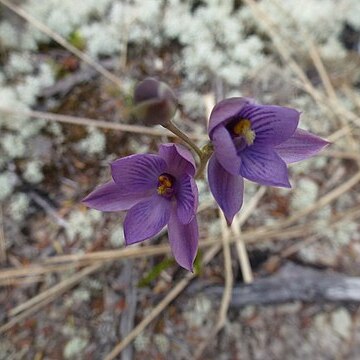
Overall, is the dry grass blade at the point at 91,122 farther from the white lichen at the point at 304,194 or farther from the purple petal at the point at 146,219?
the purple petal at the point at 146,219

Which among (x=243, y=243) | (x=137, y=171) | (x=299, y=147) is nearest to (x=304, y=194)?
(x=243, y=243)

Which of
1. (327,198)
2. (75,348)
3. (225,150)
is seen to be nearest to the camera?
(225,150)

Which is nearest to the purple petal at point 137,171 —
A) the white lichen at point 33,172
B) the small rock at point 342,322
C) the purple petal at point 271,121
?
the purple petal at point 271,121

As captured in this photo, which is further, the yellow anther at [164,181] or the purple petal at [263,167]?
the yellow anther at [164,181]

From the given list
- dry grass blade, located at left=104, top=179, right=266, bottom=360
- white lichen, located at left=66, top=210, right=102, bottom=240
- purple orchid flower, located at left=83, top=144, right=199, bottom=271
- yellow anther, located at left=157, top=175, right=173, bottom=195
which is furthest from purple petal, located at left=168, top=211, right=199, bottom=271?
white lichen, located at left=66, top=210, right=102, bottom=240

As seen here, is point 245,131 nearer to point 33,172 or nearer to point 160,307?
point 160,307

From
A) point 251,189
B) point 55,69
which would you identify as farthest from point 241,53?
point 55,69

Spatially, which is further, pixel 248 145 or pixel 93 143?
pixel 93 143

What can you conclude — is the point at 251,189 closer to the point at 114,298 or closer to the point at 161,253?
the point at 161,253
